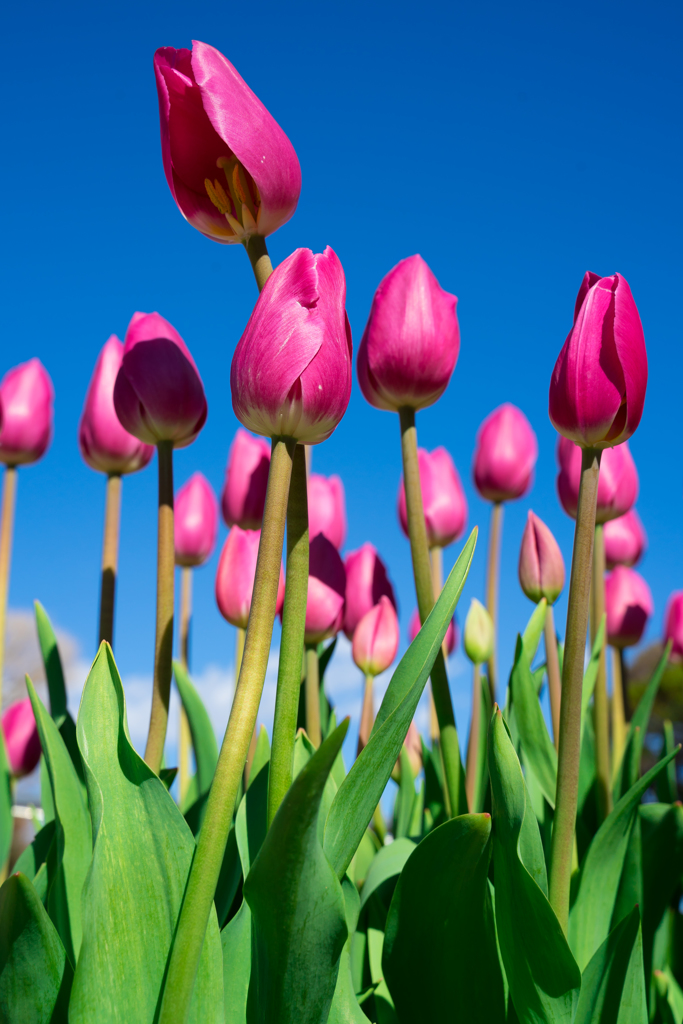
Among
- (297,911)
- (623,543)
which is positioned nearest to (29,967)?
(297,911)

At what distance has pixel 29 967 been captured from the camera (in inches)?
29.2

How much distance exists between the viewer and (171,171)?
87 cm

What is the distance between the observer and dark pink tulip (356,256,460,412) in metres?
1.07

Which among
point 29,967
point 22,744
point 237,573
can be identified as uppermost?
point 237,573

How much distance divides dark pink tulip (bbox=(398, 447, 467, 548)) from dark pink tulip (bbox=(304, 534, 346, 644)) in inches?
21.8

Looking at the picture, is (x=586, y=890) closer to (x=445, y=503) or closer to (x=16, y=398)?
(x=445, y=503)

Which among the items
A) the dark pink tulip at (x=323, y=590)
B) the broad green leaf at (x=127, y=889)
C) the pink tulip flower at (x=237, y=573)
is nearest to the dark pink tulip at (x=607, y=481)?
the dark pink tulip at (x=323, y=590)

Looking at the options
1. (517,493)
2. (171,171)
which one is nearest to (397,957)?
(171,171)

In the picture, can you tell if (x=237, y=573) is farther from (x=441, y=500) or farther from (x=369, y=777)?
(x=369, y=777)

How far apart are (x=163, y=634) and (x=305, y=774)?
56 centimetres

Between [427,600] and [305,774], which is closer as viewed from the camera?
[305,774]

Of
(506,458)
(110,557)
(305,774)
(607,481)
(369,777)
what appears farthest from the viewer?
(506,458)

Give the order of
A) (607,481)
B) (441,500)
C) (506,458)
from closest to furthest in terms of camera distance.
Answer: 1. (607,481)
2. (506,458)
3. (441,500)

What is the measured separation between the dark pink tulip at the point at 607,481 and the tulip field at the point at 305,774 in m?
0.19
